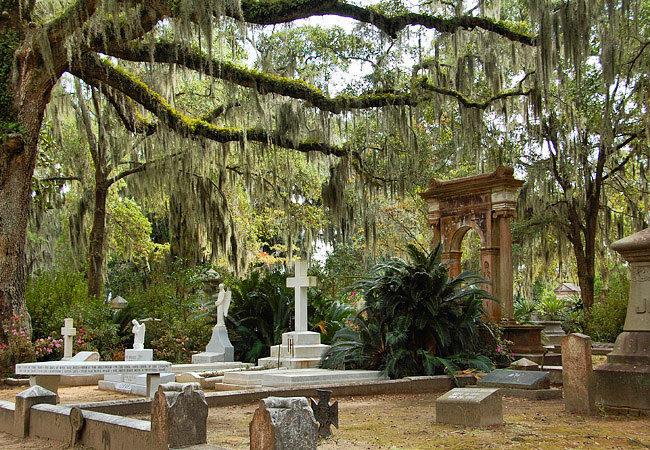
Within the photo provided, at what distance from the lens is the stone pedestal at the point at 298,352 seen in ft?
38.7

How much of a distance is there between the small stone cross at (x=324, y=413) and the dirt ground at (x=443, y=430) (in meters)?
0.12

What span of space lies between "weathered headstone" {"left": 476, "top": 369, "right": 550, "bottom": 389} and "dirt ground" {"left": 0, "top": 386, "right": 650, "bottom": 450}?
1.64 ft

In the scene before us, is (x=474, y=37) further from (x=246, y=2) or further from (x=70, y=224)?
(x=70, y=224)

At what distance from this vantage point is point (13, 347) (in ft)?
36.3

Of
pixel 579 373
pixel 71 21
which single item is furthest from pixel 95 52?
pixel 579 373

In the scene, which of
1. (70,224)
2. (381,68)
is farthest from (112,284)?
(381,68)

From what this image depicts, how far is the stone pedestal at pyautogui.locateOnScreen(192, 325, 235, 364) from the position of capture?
13.4 meters

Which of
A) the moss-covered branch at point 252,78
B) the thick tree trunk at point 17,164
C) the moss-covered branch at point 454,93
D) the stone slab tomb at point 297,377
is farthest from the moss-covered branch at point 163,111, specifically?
the stone slab tomb at point 297,377

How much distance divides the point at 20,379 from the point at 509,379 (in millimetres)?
8453

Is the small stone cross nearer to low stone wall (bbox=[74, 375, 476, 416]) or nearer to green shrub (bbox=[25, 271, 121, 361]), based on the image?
low stone wall (bbox=[74, 375, 476, 416])

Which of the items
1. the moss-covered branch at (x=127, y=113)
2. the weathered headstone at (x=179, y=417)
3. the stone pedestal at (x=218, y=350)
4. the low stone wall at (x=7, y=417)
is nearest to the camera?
the weathered headstone at (x=179, y=417)

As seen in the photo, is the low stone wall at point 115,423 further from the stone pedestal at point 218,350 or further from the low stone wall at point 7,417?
the stone pedestal at point 218,350

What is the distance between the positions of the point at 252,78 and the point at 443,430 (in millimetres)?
7996

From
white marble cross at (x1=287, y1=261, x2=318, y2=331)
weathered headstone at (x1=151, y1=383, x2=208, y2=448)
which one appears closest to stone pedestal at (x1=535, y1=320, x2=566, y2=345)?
white marble cross at (x1=287, y1=261, x2=318, y2=331)
